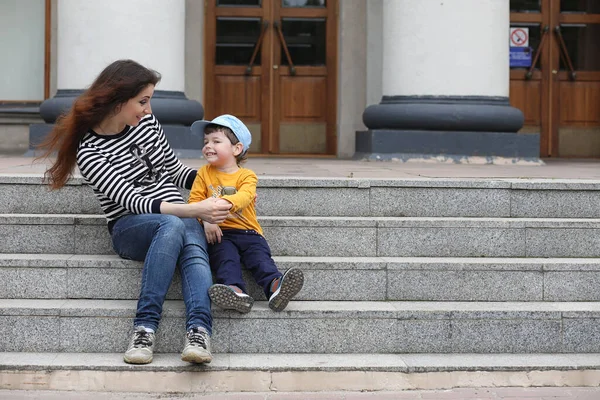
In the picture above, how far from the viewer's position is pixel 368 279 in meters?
5.58

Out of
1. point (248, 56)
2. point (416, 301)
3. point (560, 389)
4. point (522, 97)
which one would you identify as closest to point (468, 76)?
point (522, 97)

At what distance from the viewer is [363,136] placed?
10586 millimetres

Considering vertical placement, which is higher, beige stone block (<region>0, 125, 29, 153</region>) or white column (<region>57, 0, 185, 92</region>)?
white column (<region>57, 0, 185, 92</region>)

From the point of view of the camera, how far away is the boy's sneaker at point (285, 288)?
5.05 meters

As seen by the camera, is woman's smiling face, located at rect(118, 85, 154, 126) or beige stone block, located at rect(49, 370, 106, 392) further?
woman's smiling face, located at rect(118, 85, 154, 126)

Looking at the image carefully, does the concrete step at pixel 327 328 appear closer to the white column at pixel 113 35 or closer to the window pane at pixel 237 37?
the white column at pixel 113 35

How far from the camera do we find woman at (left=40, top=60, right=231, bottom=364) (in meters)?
4.99

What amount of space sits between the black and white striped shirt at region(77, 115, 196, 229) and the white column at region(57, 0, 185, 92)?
169 inches

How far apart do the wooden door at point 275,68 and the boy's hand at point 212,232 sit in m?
6.28

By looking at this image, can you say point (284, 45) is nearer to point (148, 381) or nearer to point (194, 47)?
point (194, 47)

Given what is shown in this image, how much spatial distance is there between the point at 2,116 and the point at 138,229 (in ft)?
23.2

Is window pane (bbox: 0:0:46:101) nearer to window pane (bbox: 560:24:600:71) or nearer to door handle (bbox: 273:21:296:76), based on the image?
door handle (bbox: 273:21:296:76)

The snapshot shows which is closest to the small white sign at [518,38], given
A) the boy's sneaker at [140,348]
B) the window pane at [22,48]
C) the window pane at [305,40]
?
the window pane at [305,40]

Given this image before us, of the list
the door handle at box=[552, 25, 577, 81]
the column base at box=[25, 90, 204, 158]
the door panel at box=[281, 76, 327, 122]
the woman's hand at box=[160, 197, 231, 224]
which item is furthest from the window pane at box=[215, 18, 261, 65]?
the woman's hand at box=[160, 197, 231, 224]
